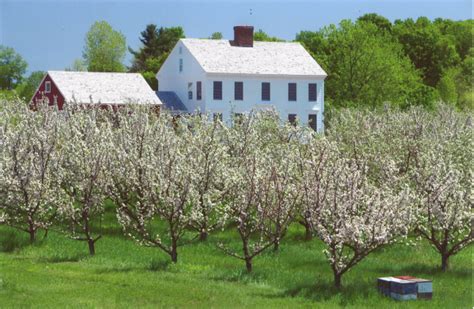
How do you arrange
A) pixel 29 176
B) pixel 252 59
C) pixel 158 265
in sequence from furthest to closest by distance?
pixel 252 59, pixel 29 176, pixel 158 265

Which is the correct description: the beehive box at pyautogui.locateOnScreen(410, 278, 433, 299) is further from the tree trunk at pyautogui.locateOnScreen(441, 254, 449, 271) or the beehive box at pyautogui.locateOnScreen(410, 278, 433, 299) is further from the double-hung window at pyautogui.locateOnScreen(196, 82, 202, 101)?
the double-hung window at pyautogui.locateOnScreen(196, 82, 202, 101)

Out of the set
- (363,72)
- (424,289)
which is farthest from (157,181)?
(363,72)

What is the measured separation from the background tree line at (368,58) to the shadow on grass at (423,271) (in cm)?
4083

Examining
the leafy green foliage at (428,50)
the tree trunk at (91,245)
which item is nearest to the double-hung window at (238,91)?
the leafy green foliage at (428,50)

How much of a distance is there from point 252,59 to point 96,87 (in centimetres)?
1433

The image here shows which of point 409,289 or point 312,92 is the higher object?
point 312,92

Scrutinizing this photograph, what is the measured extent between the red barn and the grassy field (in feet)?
126

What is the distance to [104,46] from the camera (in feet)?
370

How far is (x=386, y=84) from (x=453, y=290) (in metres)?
58.1

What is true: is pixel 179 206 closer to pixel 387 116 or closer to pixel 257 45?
pixel 387 116

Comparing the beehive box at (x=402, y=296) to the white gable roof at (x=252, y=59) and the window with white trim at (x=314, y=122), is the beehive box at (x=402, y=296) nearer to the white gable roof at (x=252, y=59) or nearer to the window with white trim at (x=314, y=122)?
the white gable roof at (x=252, y=59)

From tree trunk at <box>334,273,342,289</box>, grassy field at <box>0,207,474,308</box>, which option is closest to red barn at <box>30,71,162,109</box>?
grassy field at <box>0,207,474,308</box>

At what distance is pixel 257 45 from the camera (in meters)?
74.6

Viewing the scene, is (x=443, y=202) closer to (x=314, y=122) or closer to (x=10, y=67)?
(x=314, y=122)
